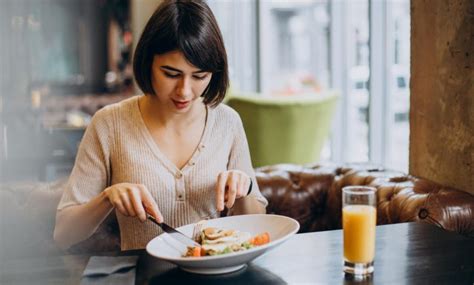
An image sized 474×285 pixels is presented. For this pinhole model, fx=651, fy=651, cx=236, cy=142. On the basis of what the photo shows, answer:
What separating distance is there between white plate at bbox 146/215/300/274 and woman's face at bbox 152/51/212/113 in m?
0.35

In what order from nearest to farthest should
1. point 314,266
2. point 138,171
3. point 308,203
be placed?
1. point 314,266
2. point 138,171
3. point 308,203

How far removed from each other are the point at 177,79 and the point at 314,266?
0.63 m

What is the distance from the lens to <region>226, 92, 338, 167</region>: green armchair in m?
4.82

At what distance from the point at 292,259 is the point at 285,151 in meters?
3.44

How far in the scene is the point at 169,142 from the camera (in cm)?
194

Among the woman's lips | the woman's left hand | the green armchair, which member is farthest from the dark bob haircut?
the green armchair

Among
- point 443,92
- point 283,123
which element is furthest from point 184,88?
point 283,123

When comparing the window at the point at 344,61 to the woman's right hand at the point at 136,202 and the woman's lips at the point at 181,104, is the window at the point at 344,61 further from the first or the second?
the woman's right hand at the point at 136,202

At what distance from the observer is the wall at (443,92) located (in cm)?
214

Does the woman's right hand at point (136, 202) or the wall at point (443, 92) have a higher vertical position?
the wall at point (443, 92)

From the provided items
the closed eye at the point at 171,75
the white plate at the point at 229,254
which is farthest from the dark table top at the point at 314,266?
the closed eye at the point at 171,75

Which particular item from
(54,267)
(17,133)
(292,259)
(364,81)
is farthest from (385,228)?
(17,133)

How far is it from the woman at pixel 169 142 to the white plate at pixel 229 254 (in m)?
0.07

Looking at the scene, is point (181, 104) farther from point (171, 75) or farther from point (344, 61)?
point (344, 61)
